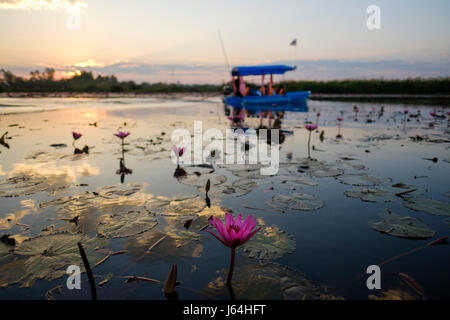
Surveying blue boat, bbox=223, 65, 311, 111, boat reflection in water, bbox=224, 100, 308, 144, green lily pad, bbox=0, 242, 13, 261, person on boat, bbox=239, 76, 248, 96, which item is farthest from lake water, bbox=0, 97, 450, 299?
person on boat, bbox=239, 76, 248, 96

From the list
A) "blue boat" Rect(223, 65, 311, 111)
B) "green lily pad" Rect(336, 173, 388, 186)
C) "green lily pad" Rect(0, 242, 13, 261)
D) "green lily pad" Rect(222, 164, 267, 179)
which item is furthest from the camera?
"blue boat" Rect(223, 65, 311, 111)

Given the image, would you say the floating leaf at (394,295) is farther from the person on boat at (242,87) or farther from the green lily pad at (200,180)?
the person on boat at (242,87)

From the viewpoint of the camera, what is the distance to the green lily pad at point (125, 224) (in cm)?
227

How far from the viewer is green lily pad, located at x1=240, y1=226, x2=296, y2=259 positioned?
1970 mm

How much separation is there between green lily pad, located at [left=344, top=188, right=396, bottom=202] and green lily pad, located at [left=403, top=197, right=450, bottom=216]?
0.18 m

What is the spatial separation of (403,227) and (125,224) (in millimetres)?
2565

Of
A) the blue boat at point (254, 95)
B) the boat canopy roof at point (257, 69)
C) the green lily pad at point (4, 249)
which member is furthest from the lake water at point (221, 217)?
the blue boat at point (254, 95)

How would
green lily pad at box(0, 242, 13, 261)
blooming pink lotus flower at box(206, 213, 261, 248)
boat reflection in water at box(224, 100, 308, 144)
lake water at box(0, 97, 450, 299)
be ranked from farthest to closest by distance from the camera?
boat reflection in water at box(224, 100, 308, 144)
green lily pad at box(0, 242, 13, 261)
lake water at box(0, 97, 450, 299)
blooming pink lotus flower at box(206, 213, 261, 248)

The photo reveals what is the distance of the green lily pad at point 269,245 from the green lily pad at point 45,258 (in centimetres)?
116

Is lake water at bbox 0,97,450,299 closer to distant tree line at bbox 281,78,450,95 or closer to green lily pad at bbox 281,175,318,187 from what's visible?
green lily pad at bbox 281,175,318,187

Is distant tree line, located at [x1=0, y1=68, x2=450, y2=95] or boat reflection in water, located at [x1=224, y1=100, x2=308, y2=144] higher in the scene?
distant tree line, located at [x1=0, y1=68, x2=450, y2=95]

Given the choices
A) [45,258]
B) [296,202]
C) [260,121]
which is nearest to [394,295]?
[296,202]

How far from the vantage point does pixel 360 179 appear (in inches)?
144
